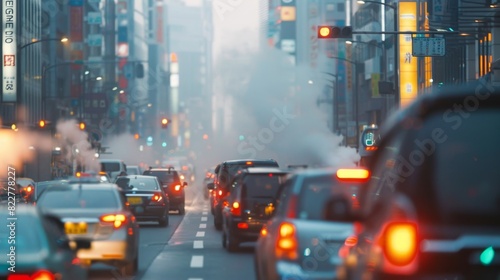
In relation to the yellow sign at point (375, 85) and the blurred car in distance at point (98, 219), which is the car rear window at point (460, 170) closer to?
the blurred car in distance at point (98, 219)

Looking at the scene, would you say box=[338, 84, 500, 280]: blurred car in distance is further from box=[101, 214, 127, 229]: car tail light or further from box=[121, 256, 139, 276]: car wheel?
box=[121, 256, 139, 276]: car wheel

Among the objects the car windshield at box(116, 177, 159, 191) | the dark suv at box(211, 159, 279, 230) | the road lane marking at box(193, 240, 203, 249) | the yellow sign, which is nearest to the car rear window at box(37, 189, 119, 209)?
the road lane marking at box(193, 240, 203, 249)

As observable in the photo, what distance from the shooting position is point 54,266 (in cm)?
940

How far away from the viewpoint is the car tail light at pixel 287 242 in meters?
12.6

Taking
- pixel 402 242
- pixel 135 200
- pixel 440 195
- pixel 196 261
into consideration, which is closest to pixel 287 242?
pixel 440 195

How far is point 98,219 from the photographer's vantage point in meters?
17.2

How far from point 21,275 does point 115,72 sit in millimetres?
157000

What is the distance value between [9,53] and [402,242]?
2593 inches

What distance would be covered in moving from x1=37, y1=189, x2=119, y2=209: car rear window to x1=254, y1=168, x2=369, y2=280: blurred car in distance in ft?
16.4

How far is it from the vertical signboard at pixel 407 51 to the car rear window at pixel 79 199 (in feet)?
204

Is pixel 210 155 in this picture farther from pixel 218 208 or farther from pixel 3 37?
pixel 218 208

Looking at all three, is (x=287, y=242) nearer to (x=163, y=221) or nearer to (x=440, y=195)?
(x=440, y=195)

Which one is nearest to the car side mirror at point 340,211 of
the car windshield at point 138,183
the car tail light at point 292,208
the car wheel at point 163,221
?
the car tail light at point 292,208

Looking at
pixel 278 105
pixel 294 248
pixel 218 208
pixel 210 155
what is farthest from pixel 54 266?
pixel 210 155
